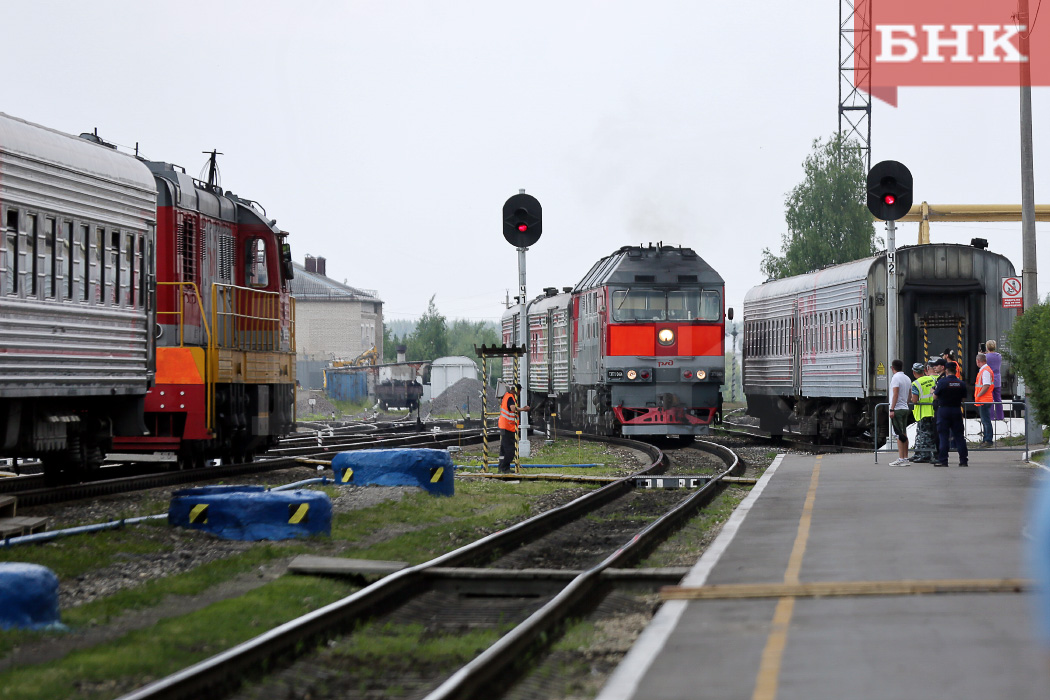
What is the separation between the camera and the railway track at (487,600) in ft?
23.2

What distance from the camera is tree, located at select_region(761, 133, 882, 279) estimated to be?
2685 inches

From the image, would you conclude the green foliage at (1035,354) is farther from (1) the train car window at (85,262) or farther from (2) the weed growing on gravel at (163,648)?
(1) the train car window at (85,262)

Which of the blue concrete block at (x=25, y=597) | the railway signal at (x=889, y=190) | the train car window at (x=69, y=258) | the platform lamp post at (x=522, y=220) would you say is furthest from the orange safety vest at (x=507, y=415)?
the blue concrete block at (x=25, y=597)

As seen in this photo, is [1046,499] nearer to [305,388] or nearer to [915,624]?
[915,624]

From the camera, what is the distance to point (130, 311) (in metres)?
17.2

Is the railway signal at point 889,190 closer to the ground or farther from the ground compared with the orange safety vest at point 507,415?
farther from the ground

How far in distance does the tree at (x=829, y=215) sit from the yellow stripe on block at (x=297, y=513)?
5663 cm

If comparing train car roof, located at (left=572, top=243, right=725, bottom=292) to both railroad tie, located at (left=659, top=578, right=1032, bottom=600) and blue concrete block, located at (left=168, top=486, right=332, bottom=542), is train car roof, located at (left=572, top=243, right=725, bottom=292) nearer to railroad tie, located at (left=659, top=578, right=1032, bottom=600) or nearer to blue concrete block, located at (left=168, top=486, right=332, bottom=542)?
blue concrete block, located at (left=168, top=486, right=332, bottom=542)

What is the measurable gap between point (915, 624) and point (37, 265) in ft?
36.0

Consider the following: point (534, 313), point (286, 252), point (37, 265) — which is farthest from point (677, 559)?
point (534, 313)

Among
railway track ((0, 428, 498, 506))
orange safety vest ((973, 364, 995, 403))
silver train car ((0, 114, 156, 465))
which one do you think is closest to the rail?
orange safety vest ((973, 364, 995, 403))

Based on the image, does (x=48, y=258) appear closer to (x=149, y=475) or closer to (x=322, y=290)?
(x=149, y=475)

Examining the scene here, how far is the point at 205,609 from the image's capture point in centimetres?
966

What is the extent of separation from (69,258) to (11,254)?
1.38 metres
